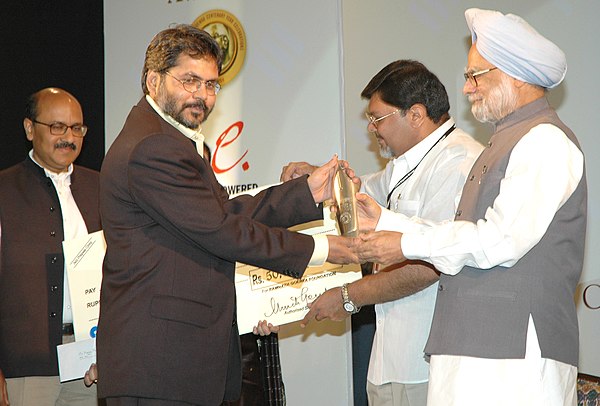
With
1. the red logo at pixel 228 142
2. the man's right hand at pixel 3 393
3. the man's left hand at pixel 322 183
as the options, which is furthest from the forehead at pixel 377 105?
the man's right hand at pixel 3 393

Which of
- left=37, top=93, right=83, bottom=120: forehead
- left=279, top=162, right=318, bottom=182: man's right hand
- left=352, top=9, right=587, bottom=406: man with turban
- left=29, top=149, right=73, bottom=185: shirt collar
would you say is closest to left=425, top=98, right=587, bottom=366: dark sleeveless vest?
left=352, top=9, right=587, bottom=406: man with turban

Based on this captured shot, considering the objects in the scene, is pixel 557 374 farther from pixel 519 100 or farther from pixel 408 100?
pixel 408 100

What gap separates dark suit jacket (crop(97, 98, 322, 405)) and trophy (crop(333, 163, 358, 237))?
0.36 m

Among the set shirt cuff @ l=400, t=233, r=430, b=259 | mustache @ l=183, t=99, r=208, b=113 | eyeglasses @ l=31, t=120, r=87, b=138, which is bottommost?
shirt cuff @ l=400, t=233, r=430, b=259

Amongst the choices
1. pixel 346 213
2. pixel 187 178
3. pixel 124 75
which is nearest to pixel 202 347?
pixel 187 178

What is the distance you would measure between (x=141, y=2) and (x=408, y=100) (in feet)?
7.88

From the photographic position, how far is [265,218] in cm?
344

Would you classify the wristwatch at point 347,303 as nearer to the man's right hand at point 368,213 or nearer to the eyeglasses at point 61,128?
the man's right hand at point 368,213

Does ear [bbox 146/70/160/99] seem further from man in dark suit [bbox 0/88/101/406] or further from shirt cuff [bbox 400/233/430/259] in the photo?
man in dark suit [bbox 0/88/101/406]

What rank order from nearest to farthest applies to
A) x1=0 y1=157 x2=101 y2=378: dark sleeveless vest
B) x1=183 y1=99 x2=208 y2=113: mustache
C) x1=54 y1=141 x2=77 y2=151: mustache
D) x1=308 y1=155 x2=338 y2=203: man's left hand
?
x1=183 y1=99 x2=208 y2=113: mustache → x1=308 y1=155 x2=338 y2=203: man's left hand → x1=0 y1=157 x2=101 y2=378: dark sleeveless vest → x1=54 y1=141 x2=77 y2=151: mustache

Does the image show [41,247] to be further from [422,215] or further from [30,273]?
[422,215]

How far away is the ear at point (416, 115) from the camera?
3.73 m

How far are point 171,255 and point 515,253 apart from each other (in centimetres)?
111

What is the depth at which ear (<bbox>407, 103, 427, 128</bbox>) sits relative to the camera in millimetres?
3729
